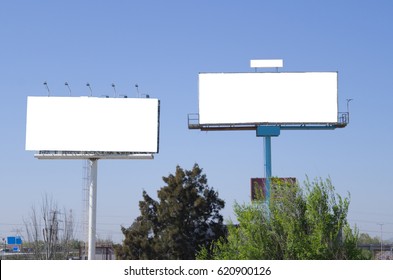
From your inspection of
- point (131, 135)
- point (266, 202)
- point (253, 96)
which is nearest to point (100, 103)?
point (131, 135)

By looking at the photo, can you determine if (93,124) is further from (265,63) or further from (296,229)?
(296,229)

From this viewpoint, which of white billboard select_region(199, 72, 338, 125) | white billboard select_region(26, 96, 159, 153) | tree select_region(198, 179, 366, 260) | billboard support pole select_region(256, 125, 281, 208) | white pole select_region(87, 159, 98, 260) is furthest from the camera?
white pole select_region(87, 159, 98, 260)

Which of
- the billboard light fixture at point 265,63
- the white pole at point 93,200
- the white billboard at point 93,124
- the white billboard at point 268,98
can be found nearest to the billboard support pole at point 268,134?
the white billboard at point 268,98

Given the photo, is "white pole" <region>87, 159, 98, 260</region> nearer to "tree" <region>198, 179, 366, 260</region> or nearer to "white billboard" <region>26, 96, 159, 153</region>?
"white billboard" <region>26, 96, 159, 153</region>

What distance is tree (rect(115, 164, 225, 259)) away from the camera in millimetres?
39125

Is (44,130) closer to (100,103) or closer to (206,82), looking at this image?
(100,103)

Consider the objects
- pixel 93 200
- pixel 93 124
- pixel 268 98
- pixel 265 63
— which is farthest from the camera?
pixel 93 200

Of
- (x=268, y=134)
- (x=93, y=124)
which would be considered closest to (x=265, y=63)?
(x=268, y=134)

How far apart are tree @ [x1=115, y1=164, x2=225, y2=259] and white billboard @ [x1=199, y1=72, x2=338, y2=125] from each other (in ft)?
17.3

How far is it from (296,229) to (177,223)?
50.5 ft

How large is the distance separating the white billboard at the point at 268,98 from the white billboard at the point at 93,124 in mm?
3071

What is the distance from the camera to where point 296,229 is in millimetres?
24953

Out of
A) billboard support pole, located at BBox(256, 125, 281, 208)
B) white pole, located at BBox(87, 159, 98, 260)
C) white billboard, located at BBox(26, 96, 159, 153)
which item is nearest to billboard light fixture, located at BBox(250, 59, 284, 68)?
billboard support pole, located at BBox(256, 125, 281, 208)

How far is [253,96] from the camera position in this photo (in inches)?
1465
